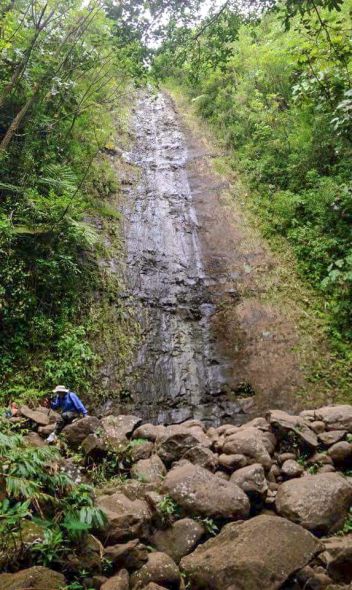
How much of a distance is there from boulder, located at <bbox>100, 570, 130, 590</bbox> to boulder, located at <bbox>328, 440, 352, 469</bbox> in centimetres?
323

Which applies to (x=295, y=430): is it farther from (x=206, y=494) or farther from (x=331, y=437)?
(x=206, y=494)

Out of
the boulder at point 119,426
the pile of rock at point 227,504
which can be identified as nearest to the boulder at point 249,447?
the pile of rock at point 227,504

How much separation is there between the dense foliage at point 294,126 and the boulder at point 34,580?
3.98m

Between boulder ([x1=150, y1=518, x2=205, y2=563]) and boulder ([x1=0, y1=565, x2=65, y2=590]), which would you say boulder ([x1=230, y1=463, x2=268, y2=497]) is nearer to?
boulder ([x1=150, y1=518, x2=205, y2=563])

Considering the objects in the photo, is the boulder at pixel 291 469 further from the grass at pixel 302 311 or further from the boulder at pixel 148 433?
A: the grass at pixel 302 311

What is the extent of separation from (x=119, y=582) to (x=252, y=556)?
3.75ft

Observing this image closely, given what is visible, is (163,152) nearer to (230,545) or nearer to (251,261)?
(251,261)

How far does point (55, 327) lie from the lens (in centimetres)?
804

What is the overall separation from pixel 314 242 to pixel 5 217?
6885mm

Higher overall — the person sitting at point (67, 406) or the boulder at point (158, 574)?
the person sitting at point (67, 406)

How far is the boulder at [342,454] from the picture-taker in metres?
5.48

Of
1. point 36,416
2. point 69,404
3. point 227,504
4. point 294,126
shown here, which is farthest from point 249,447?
point 294,126

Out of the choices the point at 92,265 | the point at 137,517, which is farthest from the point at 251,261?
the point at 137,517

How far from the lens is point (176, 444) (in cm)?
550
